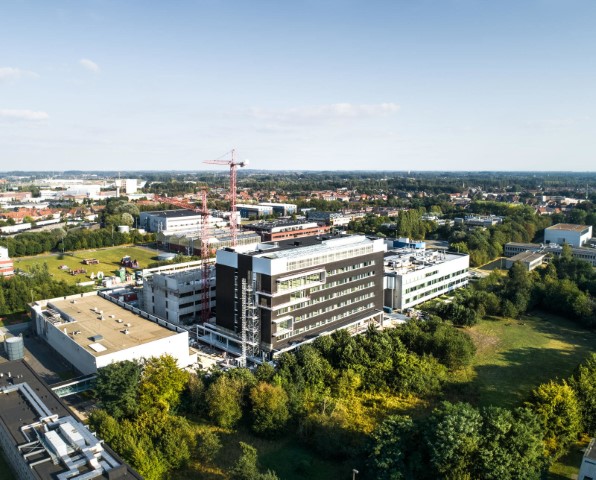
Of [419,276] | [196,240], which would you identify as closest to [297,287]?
[419,276]

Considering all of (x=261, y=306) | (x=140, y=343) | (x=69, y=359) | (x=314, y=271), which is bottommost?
(x=69, y=359)

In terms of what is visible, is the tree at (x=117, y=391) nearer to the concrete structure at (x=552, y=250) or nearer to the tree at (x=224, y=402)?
the tree at (x=224, y=402)

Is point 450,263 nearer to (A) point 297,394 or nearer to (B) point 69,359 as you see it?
(A) point 297,394

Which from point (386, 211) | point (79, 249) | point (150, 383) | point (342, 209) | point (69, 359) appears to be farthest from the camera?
point (342, 209)

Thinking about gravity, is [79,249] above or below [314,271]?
below

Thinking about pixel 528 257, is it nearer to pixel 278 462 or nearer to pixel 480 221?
pixel 480 221

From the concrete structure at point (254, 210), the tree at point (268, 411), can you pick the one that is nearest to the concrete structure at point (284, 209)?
the concrete structure at point (254, 210)

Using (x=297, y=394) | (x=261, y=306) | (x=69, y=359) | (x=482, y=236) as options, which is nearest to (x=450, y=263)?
(x=482, y=236)
